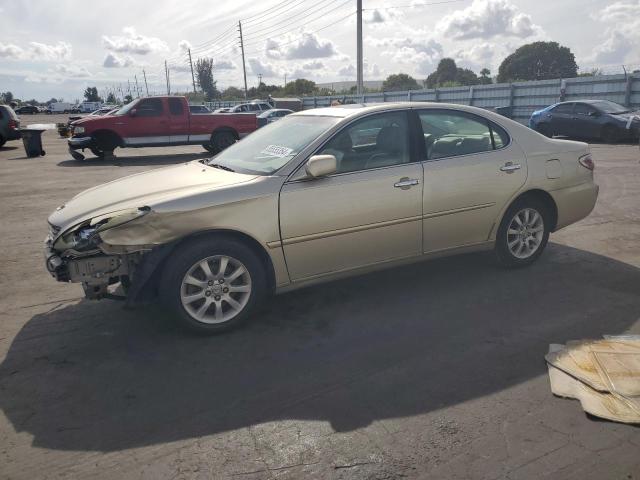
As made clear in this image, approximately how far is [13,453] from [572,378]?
3.11m

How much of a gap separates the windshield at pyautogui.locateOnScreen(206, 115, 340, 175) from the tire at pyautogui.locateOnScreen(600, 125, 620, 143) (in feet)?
53.0

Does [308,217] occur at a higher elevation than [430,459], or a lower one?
higher

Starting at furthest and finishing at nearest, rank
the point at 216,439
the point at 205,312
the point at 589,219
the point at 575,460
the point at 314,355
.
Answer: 1. the point at 589,219
2. the point at 205,312
3. the point at 314,355
4. the point at 216,439
5. the point at 575,460

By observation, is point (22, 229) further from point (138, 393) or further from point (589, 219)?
point (589, 219)

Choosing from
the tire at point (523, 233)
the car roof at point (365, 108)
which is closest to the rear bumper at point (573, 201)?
the tire at point (523, 233)

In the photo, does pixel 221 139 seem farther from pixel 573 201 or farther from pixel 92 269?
pixel 92 269

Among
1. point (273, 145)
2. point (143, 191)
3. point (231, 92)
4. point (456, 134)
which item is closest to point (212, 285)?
point (143, 191)

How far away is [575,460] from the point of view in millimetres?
2584

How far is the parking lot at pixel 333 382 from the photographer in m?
2.63

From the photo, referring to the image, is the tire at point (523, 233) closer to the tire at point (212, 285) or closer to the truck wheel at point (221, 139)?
the tire at point (212, 285)

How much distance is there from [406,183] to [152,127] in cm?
1430

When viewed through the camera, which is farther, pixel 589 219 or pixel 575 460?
pixel 589 219

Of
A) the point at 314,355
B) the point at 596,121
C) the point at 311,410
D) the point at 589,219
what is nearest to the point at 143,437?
the point at 311,410

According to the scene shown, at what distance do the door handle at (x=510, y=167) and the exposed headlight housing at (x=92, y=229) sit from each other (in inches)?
124
